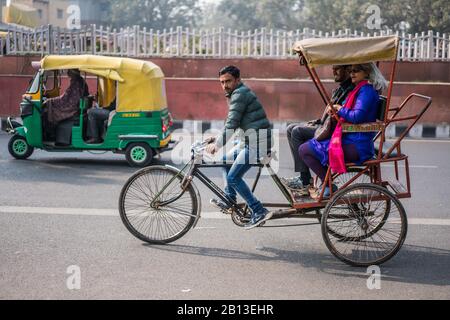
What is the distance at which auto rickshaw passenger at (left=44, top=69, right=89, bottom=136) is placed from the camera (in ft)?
36.9

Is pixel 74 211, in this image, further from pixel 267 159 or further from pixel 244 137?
pixel 267 159

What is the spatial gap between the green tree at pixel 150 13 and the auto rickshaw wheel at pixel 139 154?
174ft

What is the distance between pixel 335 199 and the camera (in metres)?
5.86

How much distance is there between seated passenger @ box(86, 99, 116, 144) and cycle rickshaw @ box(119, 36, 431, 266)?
15.9ft

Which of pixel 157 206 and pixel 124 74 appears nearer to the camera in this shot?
pixel 157 206

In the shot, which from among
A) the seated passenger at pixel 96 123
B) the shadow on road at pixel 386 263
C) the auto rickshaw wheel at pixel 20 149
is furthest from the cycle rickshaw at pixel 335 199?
the auto rickshaw wheel at pixel 20 149

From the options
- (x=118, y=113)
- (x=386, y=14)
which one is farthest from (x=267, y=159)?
(x=386, y=14)

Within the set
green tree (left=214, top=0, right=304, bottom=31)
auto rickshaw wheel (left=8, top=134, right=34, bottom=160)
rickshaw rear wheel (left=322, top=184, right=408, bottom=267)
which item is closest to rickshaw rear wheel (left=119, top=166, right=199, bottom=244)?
rickshaw rear wheel (left=322, top=184, right=408, bottom=267)

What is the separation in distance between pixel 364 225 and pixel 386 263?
354 mm

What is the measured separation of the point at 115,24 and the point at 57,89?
53.4 meters

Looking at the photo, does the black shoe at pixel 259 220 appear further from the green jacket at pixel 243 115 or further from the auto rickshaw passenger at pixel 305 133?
the green jacket at pixel 243 115

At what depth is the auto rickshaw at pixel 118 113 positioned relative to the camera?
1103 cm

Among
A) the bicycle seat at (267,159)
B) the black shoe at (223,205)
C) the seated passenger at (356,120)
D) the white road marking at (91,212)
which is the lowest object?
the white road marking at (91,212)
